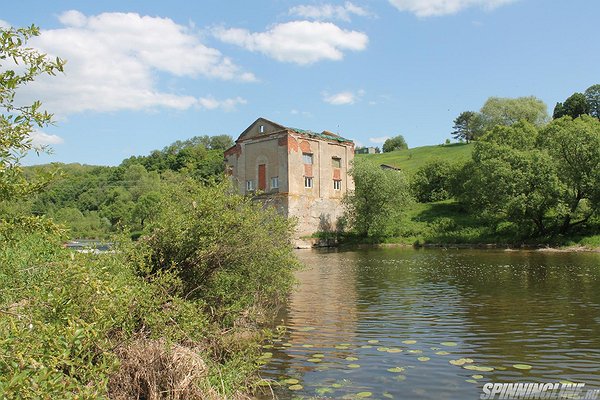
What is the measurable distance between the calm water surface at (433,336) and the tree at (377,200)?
1227 inches

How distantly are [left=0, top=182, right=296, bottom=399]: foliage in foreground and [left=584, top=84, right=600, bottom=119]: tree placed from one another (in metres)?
99.2

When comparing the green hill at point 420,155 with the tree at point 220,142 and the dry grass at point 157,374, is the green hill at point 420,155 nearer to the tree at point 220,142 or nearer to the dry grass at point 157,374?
the tree at point 220,142

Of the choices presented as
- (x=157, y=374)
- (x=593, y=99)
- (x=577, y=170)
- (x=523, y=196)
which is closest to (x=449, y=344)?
(x=157, y=374)

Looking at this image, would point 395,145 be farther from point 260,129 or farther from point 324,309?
point 324,309

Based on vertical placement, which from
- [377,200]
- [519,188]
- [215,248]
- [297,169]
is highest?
[297,169]

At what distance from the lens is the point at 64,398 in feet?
13.4

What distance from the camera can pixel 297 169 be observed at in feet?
183

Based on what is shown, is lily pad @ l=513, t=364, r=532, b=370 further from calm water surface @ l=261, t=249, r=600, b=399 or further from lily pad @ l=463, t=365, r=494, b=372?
lily pad @ l=463, t=365, r=494, b=372

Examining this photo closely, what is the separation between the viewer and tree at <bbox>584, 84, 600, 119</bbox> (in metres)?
93.2

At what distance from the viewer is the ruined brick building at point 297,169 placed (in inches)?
2180

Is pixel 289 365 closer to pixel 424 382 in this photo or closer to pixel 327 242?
pixel 424 382

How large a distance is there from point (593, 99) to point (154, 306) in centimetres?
10600

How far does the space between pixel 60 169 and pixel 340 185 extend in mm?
56839

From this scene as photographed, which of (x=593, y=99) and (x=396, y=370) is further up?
(x=593, y=99)
